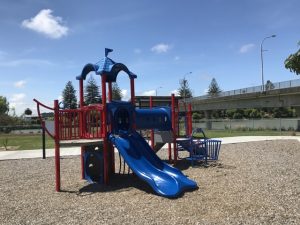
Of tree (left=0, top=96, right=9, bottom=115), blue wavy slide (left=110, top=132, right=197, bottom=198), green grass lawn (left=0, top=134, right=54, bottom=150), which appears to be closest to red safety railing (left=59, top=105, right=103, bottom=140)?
blue wavy slide (left=110, top=132, right=197, bottom=198)

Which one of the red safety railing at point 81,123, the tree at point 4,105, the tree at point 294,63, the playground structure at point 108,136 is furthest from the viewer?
the tree at point 4,105

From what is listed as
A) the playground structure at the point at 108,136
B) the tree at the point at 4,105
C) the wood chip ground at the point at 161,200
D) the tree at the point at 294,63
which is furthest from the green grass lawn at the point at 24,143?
the tree at the point at 4,105

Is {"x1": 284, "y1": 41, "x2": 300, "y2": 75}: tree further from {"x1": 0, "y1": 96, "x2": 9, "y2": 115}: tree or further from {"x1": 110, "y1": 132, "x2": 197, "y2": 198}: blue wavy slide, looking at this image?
{"x1": 0, "y1": 96, "x2": 9, "y2": 115}: tree

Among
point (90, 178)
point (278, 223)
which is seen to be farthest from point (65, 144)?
point (278, 223)

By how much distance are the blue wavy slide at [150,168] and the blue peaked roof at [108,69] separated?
5.58ft

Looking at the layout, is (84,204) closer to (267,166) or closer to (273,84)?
(267,166)

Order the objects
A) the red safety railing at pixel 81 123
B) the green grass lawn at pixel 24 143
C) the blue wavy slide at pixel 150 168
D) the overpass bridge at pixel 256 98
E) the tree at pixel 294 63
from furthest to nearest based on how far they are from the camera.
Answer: the overpass bridge at pixel 256 98
the green grass lawn at pixel 24 143
the red safety railing at pixel 81 123
the blue wavy slide at pixel 150 168
the tree at pixel 294 63

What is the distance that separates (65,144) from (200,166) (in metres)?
4.58

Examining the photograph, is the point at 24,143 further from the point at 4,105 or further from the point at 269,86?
the point at 4,105

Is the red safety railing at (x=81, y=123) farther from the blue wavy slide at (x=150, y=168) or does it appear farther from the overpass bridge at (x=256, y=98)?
the overpass bridge at (x=256, y=98)

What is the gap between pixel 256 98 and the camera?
56312 mm

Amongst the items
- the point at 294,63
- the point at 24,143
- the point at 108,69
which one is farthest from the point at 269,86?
the point at 294,63

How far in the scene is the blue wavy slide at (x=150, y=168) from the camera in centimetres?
853

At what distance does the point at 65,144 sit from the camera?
32.2 ft
